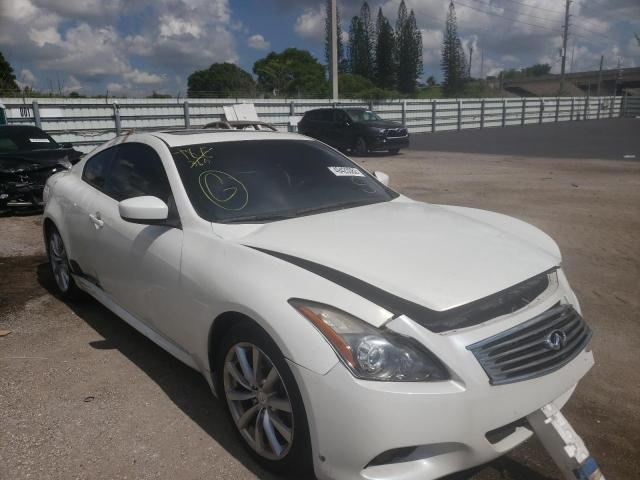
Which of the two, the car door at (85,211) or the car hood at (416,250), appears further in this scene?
the car door at (85,211)

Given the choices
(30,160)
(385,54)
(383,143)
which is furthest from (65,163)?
(385,54)

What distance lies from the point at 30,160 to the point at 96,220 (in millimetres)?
6058

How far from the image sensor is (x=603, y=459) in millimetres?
2488

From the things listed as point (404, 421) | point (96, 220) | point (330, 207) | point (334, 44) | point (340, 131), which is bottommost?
point (340, 131)

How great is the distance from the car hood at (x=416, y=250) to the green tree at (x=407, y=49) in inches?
2893

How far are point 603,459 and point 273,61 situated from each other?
82.3 meters

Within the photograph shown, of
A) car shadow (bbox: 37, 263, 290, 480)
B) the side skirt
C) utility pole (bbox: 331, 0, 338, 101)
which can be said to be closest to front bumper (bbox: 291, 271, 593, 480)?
car shadow (bbox: 37, 263, 290, 480)

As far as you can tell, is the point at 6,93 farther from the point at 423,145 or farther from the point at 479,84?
the point at 479,84

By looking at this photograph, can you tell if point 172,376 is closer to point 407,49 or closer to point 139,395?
point 139,395

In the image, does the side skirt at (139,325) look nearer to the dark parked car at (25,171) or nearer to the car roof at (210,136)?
the car roof at (210,136)

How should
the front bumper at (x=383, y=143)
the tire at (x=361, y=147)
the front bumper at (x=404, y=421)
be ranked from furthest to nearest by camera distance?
the tire at (x=361, y=147)
the front bumper at (x=383, y=143)
the front bumper at (x=404, y=421)

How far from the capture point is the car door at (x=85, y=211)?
3857 millimetres

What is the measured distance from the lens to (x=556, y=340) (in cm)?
222

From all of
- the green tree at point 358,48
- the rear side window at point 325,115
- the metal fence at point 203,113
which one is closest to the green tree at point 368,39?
the green tree at point 358,48
